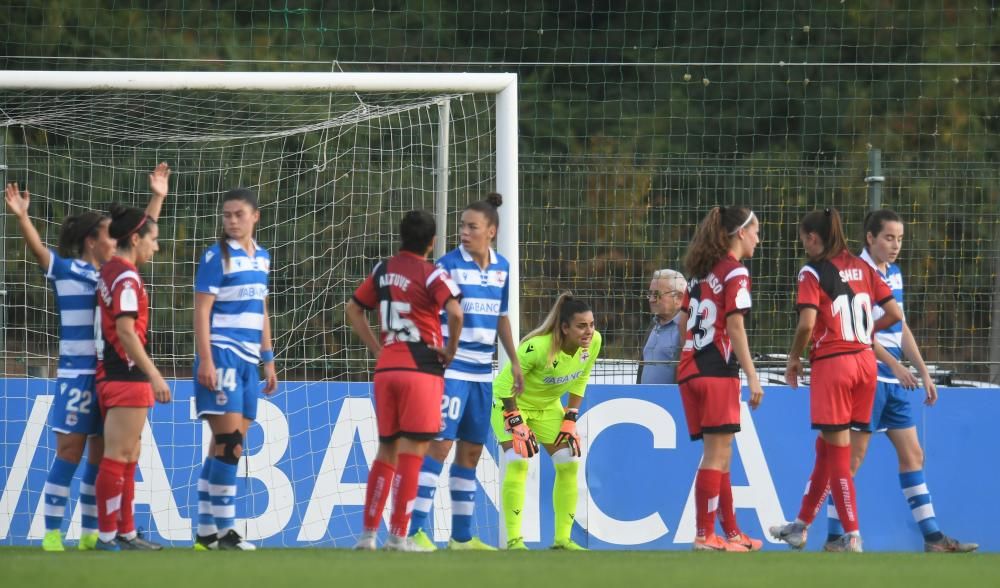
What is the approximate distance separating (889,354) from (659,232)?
297 centimetres

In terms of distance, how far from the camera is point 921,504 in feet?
27.9

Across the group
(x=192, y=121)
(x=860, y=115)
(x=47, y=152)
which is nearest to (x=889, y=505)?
(x=192, y=121)

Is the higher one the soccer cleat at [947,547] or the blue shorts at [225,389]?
the blue shorts at [225,389]

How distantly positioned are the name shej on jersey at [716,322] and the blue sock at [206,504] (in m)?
2.53

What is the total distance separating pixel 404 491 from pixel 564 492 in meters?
1.96

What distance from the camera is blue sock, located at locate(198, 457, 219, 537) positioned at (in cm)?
745

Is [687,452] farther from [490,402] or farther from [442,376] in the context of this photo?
[442,376]

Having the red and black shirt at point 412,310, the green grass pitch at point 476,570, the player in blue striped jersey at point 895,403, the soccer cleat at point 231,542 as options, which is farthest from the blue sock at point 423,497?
the player in blue striped jersey at point 895,403

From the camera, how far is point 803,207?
11.1 m

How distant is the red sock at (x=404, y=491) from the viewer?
23.3ft

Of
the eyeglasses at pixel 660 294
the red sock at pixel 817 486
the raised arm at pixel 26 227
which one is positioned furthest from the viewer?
the eyeglasses at pixel 660 294

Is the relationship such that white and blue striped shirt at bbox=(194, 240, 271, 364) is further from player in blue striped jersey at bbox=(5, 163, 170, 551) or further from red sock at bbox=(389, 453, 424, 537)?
red sock at bbox=(389, 453, 424, 537)

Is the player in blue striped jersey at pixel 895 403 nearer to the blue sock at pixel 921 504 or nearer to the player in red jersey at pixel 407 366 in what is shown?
the blue sock at pixel 921 504

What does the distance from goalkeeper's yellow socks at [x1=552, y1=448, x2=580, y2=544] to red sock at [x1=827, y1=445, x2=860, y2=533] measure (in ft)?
5.33
